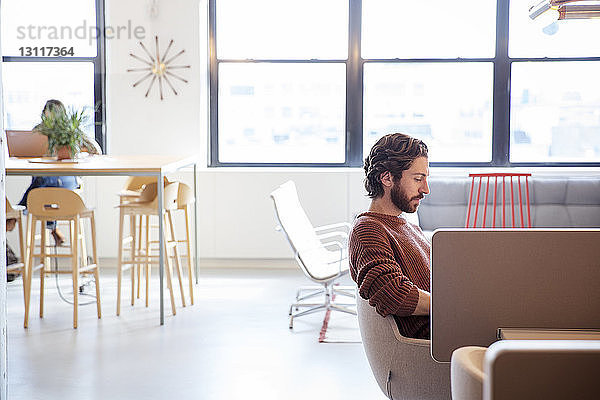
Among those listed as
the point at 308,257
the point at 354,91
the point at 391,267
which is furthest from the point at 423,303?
the point at 354,91

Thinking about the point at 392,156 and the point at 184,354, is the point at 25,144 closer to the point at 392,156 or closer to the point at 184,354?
the point at 184,354

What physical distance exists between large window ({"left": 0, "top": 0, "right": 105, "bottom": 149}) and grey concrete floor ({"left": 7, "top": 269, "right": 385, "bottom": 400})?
205cm

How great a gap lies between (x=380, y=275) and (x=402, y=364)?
0.99 feet

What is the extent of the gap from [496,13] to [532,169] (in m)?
1.41

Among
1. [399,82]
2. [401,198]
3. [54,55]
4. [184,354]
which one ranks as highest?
[54,55]

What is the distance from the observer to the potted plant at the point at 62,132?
17.6ft

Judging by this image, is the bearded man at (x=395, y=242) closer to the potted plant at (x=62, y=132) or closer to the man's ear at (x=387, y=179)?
the man's ear at (x=387, y=179)

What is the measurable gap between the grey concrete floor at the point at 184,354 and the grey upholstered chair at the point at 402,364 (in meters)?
1.06

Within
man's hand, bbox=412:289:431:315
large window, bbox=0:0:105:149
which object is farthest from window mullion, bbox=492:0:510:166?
man's hand, bbox=412:289:431:315

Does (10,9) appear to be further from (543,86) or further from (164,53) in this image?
(543,86)

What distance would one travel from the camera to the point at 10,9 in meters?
7.21

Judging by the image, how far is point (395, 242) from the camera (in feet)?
9.05

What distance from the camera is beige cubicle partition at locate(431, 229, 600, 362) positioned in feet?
6.81

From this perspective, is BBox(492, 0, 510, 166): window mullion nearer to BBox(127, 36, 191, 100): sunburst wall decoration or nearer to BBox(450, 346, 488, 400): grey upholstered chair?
BBox(127, 36, 191, 100): sunburst wall decoration
